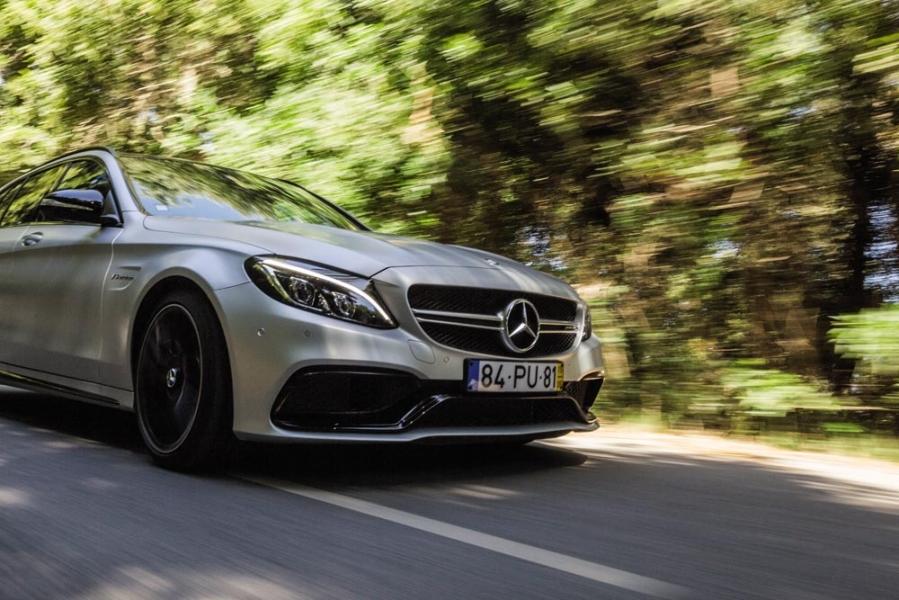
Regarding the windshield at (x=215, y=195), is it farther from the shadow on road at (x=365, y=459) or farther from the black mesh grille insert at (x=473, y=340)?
the black mesh grille insert at (x=473, y=340)

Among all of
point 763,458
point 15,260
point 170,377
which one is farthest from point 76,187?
point 763,458

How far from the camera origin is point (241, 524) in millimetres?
3258

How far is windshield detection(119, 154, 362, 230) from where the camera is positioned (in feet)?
15.7

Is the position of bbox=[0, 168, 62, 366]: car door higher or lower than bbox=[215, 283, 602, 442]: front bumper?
higher

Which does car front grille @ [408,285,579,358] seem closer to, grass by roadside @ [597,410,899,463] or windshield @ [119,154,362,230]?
windshield @ [119,154,362,230]

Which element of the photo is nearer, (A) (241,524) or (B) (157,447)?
(A) (241,524)

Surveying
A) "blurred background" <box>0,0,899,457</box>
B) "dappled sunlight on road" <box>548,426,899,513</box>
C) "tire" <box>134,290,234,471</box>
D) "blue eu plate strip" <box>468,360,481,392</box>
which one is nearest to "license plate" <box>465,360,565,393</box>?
"blue eu plate strip" <box>468,360,481,392</box>

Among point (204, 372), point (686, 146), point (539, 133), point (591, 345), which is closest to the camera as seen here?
point (204, 372)

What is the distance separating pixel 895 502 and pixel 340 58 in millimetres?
7103

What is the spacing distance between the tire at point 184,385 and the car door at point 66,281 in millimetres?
508

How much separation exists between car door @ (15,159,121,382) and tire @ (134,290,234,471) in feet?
1.67

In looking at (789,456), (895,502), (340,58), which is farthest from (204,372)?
(340,58)

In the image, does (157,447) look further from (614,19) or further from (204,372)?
(614,19)

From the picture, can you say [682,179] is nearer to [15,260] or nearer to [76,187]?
[76,187]
